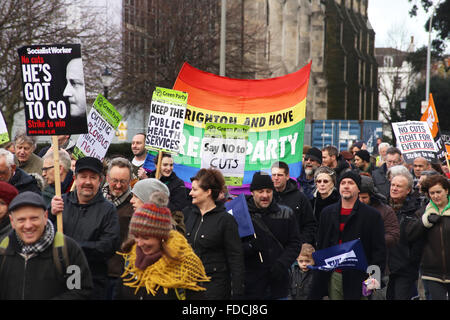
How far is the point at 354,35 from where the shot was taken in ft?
209

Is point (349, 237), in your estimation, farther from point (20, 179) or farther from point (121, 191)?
point (20, 179)

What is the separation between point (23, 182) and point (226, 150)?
2285 millimetres

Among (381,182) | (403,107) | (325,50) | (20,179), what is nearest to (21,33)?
(381,182)

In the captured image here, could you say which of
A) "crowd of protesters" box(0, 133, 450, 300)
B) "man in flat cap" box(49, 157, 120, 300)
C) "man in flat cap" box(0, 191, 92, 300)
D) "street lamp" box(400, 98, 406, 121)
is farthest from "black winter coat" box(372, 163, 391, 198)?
"street lamp" box(400, 98, 406, 121)

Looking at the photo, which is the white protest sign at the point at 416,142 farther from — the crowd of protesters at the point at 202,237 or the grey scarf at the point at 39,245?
the grey scarf at the point at 39,245

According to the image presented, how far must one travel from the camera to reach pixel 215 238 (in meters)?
6.05

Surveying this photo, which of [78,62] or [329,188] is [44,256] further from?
[329,188]

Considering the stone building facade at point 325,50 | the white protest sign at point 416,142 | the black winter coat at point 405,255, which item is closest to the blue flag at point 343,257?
the black winter coat at point 405,255

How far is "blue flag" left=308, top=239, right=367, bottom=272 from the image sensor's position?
271 inches

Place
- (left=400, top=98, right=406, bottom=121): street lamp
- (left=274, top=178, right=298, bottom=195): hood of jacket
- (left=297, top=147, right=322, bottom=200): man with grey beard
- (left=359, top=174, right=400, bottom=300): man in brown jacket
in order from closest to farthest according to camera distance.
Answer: (left=359, top=174, right=400, bottom=300): man in brown jacket < (left=274, top=178, right=298, bottom=195): hood of jacket < (left=297, top=147, right=322, bottom=200): man with grey beard < (left=400, top=98, right=406, bottom=121): street lamp

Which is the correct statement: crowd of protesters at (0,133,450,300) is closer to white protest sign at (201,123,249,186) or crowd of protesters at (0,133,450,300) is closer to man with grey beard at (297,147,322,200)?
white protest sign at (201,123,249,186)

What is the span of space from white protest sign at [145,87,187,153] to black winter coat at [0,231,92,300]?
4605 millimetres

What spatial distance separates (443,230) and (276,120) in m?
3.19

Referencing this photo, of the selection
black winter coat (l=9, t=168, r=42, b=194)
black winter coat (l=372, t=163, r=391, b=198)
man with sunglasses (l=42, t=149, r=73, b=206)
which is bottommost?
black winter coat (l=9, t=168, r=42, b=194)
